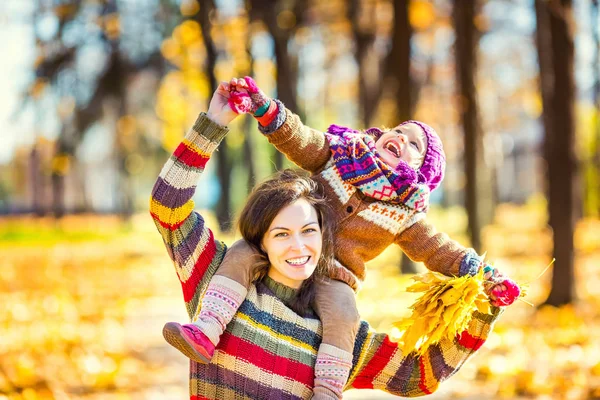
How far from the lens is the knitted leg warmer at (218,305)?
7.89ft

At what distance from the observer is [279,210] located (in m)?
2.56

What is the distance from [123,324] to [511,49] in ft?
67.4

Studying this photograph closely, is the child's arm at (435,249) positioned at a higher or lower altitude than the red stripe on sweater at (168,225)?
lower

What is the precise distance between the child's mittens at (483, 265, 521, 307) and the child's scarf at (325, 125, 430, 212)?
1.07 ft

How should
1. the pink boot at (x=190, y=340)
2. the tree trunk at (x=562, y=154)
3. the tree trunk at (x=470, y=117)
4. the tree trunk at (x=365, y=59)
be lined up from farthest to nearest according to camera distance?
1. the tree trunk at (x=365, y=59)
2. the tree trunk at (x=470, y=117)
3. the tree trunk at (x=562, y=154)
4. the pink boot at (x=190, y=340)

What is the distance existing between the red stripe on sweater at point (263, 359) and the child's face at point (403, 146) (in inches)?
30.0

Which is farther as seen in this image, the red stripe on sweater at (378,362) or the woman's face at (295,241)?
the red stripe on sweater at (378,362)

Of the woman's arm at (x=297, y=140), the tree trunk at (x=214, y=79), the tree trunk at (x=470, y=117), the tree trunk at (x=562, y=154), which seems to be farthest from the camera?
the tree trunk at (x=214, y=79)

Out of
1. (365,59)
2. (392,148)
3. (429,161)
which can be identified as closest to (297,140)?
(392,148)

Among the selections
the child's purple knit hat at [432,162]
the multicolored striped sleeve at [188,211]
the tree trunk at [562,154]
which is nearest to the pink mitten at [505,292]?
the child's purple knit hat at [432,162]

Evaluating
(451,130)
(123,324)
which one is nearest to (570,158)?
(123,324)

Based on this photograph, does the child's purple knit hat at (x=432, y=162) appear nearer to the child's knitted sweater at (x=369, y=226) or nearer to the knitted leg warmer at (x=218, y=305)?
the child's knitted sweater at (x=369, y=226)

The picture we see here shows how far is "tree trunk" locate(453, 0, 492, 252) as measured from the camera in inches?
450

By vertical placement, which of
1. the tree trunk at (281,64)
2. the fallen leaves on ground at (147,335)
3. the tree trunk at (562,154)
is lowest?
the fallen leaves on ground at (147,335)
